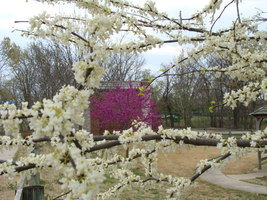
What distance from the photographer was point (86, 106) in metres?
1.27

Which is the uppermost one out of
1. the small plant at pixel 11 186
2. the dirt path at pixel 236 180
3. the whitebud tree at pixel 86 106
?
the whitebud tree at pixel 86 106

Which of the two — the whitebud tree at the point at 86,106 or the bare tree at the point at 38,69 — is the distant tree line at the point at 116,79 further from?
the whitebud tree at the point at 86,106

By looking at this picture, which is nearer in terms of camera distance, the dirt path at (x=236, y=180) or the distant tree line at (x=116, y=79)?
the dirt path at (x=236, y=180)

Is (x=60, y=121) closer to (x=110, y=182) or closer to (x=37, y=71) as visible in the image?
(x=110, y=182)

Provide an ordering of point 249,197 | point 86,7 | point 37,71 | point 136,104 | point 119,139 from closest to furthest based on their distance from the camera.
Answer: point 119,139, point 86,7, point 249,197, point 136,104, point 37,71

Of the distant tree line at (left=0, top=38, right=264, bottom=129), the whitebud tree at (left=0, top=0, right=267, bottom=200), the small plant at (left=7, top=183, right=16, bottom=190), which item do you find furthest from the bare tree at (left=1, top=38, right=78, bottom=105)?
the whitebud tree at (left=0, top=0, right=267, bottom=200)

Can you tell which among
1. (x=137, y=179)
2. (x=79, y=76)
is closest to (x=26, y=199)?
(x=137, y=179)

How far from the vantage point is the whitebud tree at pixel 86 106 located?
1146mm

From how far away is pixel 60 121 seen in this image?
43.3 inches

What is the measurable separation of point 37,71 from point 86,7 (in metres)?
23.0

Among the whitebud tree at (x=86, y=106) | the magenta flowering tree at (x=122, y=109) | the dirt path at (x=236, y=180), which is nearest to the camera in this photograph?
the whitebud tree at (x=86, y=106)

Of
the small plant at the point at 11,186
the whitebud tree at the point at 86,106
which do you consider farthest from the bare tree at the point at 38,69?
the whitebud tree at the point at 86,106

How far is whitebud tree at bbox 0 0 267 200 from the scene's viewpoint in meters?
1.15

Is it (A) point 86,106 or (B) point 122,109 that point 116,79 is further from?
(A) point 86,106
